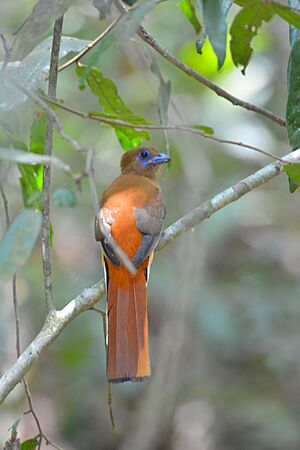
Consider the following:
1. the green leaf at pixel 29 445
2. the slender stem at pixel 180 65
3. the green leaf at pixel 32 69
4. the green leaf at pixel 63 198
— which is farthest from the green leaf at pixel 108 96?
the green leaf at pixel 29 445

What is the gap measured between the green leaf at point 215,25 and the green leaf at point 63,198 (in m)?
0.50

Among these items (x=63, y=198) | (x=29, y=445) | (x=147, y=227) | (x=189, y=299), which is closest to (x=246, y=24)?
(x=63, y=198)

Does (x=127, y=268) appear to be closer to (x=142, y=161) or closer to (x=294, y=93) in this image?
(x=294, y=93)

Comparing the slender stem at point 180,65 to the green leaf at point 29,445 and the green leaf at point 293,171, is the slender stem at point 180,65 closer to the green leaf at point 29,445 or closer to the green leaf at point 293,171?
the green leaf at point 293,171

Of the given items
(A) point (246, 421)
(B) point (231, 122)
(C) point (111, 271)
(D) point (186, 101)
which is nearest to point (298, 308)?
(A) point (246, 421)

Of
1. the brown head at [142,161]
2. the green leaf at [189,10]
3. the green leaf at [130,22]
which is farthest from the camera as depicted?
the brown head at [142,161]

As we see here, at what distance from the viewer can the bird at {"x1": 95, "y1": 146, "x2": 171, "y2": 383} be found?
272 cm

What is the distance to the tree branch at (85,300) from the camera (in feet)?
7.09

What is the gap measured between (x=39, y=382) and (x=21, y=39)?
13.2ft

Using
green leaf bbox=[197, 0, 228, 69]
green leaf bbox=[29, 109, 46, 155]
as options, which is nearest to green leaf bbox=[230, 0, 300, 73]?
green leaf bbox=[197, 0, 228, 69]

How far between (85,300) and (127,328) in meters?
0.40

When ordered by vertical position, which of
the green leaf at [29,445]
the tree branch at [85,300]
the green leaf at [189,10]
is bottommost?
the green leaf at [29,445]

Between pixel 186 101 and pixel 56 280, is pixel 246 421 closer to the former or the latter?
pixel 56 280

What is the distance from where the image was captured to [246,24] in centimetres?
245
